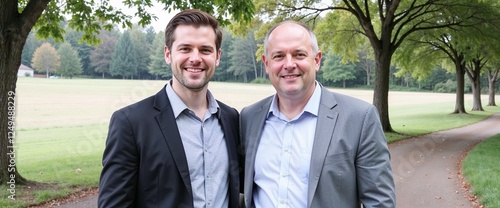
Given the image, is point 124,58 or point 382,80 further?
point 124,58

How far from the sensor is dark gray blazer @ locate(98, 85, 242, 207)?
2.14 m

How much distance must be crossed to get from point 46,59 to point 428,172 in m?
55.2

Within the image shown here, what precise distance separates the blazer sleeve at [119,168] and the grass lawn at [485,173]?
Answer: 6.35m

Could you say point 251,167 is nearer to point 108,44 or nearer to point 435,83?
point 108,44

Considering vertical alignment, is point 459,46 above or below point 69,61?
below

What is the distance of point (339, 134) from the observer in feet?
7.58

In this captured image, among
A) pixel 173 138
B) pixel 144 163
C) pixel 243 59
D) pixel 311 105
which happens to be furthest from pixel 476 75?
pixel 144 163

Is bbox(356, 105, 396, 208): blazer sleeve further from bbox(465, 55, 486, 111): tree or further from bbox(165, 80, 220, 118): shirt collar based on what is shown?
bbox(465, 55, 486, 111): tree

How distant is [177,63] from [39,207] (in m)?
5.40

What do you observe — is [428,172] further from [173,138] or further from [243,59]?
[243,59]

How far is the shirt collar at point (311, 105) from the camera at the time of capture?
8.13ft

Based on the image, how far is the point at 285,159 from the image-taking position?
7.89 feet

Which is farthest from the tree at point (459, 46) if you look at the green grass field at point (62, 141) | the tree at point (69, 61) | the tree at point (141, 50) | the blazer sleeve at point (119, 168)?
the tree at point (69, 61)

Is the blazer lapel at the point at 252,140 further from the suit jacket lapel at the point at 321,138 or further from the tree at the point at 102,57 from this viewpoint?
the tree at the point at 102,57
